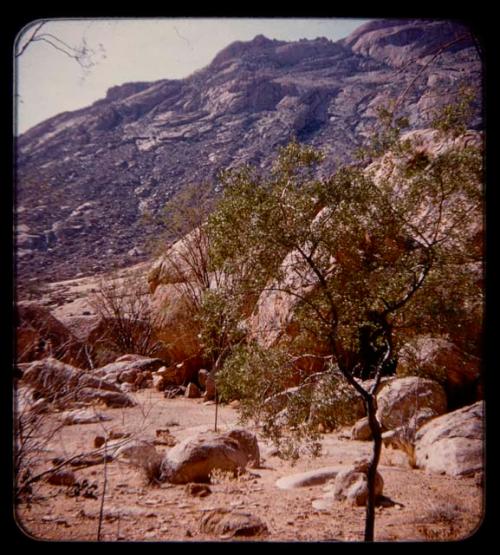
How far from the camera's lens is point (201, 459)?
6.42m

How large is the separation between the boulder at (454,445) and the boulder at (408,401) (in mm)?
718

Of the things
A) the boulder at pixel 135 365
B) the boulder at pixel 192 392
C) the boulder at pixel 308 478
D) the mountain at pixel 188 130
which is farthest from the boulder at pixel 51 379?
the boulder at pixel 135 365

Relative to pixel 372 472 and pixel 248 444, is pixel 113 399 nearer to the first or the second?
pixel 248 444

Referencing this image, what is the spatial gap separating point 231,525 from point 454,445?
3467mm

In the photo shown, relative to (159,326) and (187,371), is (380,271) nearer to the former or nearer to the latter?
(187,371)

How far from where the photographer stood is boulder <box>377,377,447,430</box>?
801 cm

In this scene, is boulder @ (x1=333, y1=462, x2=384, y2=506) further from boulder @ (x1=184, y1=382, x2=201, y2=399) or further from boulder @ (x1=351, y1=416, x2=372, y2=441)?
boulder @ (x1=184, y1=382, x2=201, y2=399)

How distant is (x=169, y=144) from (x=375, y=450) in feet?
125

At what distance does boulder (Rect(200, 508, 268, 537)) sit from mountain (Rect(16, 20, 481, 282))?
171 inches

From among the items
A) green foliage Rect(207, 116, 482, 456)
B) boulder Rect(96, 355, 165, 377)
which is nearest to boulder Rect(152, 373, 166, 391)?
boulder Rect(96, 355, 165, 377)

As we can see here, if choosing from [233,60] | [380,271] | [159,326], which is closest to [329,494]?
[380,271]

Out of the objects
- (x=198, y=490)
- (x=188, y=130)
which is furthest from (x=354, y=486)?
(x=188, y=130)

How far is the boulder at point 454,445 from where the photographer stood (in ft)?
20.5

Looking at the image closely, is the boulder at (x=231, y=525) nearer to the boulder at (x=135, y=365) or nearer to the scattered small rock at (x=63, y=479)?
the scattered small rock at (x=63, y=479)
